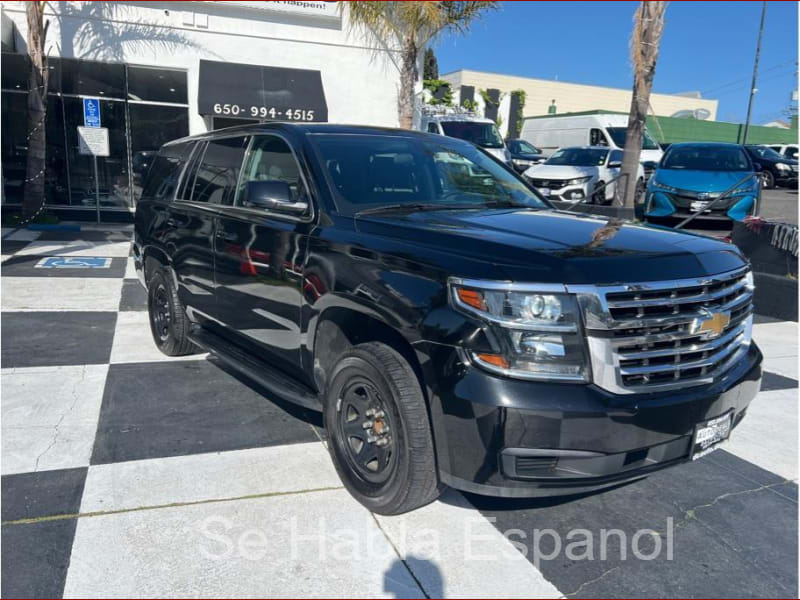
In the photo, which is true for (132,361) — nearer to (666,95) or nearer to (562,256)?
(562,256)

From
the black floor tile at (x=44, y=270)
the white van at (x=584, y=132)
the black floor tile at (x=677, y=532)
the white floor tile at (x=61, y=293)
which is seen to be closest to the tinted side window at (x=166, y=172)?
the white floor tile at (x=61, y=293)

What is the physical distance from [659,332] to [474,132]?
47.7 feet

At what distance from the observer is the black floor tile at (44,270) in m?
8.76

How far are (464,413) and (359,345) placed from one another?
2.50 feet

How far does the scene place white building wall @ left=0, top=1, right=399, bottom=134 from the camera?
14.8 m

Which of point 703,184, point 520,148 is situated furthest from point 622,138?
point 703,184

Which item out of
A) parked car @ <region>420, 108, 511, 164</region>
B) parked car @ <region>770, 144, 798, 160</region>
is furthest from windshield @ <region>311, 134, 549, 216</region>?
parked car @ <region>770, 144, 798, 160</region>

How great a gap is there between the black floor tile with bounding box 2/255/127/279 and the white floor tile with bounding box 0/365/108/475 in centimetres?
420

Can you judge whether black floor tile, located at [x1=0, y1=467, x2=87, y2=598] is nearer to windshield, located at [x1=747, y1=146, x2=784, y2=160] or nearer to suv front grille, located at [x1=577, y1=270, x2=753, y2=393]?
suv front grille, located at [x1=577, y1=270, x2=753, y2=393]

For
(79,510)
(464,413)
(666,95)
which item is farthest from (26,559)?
(666,95)

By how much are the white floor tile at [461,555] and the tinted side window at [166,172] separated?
363cm

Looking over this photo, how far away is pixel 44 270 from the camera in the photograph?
903cm

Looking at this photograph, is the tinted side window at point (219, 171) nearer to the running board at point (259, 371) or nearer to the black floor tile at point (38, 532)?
the running board at point (259, 371)

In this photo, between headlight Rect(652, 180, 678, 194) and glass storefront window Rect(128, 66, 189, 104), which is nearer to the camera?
headlight Rect(652, 180, 678, 194)
